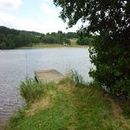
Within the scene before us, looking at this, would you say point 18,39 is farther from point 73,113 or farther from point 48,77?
point 73,113

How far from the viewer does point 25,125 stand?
12.5m

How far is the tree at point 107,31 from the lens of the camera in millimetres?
12656

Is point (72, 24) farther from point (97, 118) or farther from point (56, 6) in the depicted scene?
point (97, 118)

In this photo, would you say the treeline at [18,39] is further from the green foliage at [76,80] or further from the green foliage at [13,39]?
the green foliage at [76,80]

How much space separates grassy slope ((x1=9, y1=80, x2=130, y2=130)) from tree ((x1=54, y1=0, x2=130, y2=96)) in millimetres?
694

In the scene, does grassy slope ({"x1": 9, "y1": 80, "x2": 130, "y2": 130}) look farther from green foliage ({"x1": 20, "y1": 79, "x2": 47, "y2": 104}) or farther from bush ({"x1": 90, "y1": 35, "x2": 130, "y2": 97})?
bush ({"x1": 90, "y1": 35, "x2": 130, "y2": 97})

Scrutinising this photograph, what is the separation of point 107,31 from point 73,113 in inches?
127

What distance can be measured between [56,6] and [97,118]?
15.5ft

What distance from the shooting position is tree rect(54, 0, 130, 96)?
41.5 ft

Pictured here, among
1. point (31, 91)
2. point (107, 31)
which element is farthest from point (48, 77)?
point (107, 31)

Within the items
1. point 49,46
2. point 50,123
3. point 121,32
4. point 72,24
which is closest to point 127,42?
point 121,32

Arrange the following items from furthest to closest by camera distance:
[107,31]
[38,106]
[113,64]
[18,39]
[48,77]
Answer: [18,39]
[48,77]
[38,106]
[107,31]
[113,64]

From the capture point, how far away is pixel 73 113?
1246cm

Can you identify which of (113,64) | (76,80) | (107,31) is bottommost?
(76,80)
